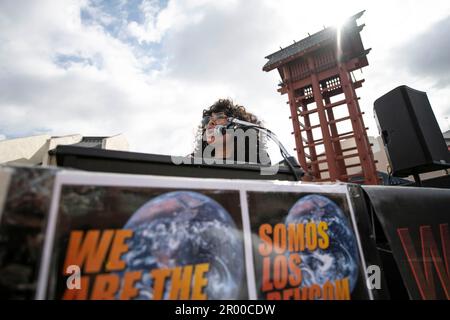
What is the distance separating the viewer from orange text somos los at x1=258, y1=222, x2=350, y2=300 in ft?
2.46

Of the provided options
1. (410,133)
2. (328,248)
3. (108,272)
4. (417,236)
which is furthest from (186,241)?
(410,133)

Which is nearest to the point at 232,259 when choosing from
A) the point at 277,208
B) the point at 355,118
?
the point at 277,208

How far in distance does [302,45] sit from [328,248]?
7452 mm

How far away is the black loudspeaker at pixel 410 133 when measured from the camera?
2.21 m

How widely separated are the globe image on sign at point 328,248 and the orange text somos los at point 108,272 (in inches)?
17.0

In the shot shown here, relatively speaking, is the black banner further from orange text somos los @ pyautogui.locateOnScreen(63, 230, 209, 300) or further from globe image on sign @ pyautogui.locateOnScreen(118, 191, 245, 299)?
orange text somos los @ pyautogui.locateOnScreen(63, 230, 209, 300)

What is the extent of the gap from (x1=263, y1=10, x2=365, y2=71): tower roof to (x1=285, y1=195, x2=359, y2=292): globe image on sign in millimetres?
6828

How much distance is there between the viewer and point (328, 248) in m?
0.89

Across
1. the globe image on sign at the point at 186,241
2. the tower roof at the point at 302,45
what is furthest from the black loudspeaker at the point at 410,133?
the tower roof at the point at 302,45

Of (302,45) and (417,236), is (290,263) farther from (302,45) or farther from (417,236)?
(302,45)

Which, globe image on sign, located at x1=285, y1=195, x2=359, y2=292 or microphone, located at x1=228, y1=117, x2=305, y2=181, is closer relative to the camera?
globe image on sign, located at x1=285, y1=195, x2=359, y2=292

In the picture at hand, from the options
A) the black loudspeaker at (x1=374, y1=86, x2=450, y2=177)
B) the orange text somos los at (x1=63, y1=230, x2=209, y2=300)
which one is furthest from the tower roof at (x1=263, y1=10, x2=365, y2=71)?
the orange text somos los at (x1=63, y1=230, x2=209, y2=300)

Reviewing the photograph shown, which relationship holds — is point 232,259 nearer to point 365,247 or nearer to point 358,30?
point 365,247
